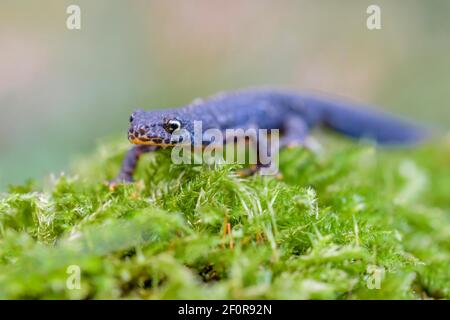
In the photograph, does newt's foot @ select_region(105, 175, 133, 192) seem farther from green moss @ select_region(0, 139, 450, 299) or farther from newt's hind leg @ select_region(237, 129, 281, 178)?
newt's hind leg @ select_region(237, 129, 281, 178)

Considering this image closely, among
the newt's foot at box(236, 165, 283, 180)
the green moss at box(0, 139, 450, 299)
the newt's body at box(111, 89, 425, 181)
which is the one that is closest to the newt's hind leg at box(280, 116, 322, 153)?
the newt's body at box(111, 89, 425, 181)

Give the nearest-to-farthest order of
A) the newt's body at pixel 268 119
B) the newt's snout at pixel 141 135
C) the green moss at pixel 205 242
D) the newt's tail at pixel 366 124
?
the green moss at pixel 205 242 → the newt's snout at pixel 141 135 → the newt's body at pixel 268 119 → the newt's tail at pixel 366 124

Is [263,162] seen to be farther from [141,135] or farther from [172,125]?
[141,135]

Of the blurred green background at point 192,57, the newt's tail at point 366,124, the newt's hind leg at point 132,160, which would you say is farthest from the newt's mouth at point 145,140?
the blurred green background at point 192,57

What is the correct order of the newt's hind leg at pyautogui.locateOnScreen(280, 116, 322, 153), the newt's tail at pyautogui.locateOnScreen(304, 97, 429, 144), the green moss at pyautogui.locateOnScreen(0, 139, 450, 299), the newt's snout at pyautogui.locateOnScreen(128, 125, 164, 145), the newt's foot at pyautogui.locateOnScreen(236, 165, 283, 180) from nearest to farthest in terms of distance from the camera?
the green moss at pyautogui.locateOnScreen(0, 139, 450, 299)
the newt's snout at pyautogui.locateOnScreen(128, 125, 164, 145)
the newt's foot at pyautogui.locateOnScreen(236, 165, 283, 180)
the newt's hind leg at pyautogui.locateOnScreen(280, 116, 322, 153)
the newt's tail at pyautogui.locateOnScreen(304, 97, 429, 144)

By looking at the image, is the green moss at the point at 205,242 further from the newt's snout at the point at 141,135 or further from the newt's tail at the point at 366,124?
the newt's tail at the point at 366,124

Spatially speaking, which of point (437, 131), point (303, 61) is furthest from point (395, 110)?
point (437, 131)
